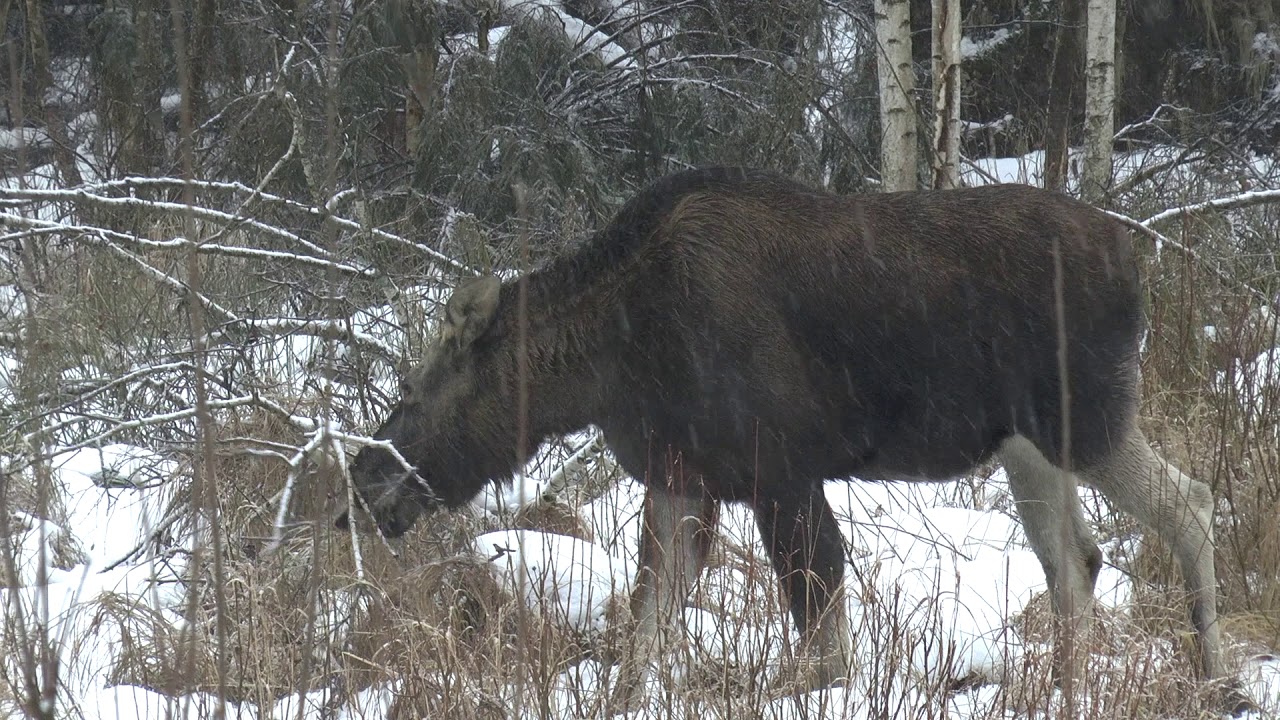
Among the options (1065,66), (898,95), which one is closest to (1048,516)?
(898,95)

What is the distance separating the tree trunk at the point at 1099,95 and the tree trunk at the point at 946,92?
5.01 ft

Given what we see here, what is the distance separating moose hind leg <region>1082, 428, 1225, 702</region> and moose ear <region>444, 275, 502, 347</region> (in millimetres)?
2186

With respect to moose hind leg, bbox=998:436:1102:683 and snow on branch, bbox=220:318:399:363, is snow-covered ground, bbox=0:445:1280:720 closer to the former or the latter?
moose hind leg, bbox=998:436:1102:683

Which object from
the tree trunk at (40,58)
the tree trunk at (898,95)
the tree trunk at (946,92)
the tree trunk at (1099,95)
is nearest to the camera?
the tree trunk at (898,95)

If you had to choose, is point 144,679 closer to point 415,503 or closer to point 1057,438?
point 415,503

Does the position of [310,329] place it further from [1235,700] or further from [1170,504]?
[1235,700]

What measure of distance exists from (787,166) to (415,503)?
519cm

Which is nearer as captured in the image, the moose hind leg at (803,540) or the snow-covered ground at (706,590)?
the snow-covered ground at (706,590)

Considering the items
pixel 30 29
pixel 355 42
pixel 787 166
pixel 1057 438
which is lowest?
pixel 1057 438

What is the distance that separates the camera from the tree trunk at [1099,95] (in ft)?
32.1

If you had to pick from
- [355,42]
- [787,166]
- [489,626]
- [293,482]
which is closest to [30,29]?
[355,42]

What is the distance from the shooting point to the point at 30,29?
14570mm

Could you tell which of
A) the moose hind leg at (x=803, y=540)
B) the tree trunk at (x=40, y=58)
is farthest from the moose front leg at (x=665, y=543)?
the tree trunk at (x=40, y=58)

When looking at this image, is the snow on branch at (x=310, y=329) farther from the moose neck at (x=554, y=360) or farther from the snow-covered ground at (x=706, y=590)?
the moose neck at (x=554, y=360)
